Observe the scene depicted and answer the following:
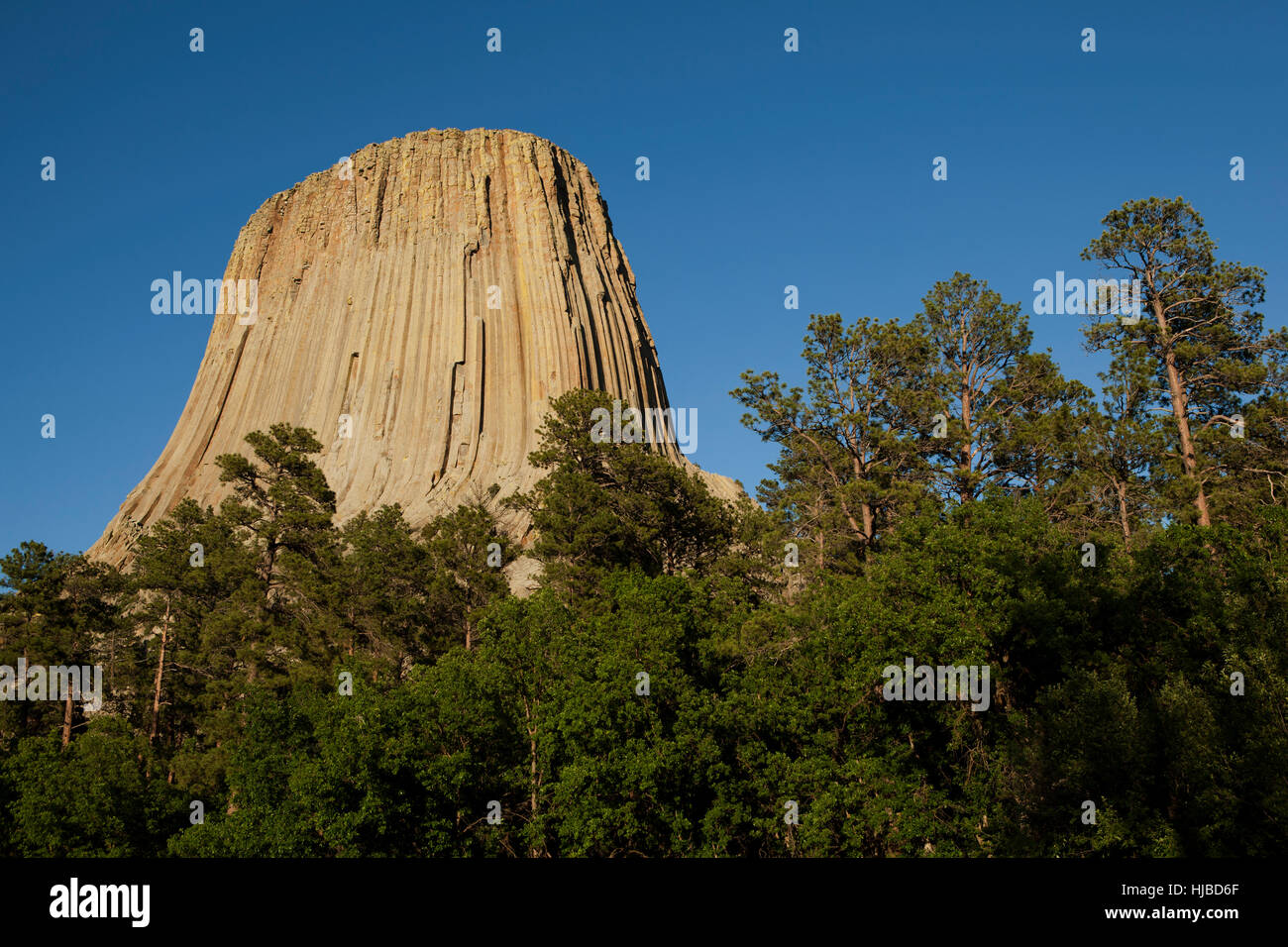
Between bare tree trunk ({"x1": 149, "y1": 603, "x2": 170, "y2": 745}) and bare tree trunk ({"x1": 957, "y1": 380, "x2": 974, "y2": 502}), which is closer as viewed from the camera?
bare tree trunk ({"x1": 149, "y1": 603, "x2": 170, "y2": 745})

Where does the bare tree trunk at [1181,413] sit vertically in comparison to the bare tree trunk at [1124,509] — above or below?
above

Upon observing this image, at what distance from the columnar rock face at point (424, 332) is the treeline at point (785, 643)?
28.2m

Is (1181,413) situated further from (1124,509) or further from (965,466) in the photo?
(965,466)

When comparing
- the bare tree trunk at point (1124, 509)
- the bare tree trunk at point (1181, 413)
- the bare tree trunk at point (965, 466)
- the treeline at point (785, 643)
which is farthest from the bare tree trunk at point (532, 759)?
the bare tree trunk at point (1181, 413)

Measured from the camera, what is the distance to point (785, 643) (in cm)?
2538

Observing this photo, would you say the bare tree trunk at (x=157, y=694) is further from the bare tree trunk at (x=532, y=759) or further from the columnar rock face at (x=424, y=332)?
the columnar rock face at (x=424, y=332)

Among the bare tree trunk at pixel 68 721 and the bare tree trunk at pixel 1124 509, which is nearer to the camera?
the bare tree trunk at pixel 1124 509

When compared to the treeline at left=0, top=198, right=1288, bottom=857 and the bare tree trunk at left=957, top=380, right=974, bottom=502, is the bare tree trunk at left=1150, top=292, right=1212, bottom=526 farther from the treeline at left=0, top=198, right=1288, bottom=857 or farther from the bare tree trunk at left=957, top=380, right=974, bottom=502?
the bare tree trunk at left=957, top=380, right=974, bottom=502

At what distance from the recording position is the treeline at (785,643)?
2094 cm

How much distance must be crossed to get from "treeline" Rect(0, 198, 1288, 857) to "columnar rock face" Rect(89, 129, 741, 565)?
2824 cm

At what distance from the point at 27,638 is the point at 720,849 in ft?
78.2

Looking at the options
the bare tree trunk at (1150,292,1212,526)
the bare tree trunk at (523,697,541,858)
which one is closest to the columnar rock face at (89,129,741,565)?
the bare tree trunk at (1150,292,1212,526)

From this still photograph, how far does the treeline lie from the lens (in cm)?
2094
